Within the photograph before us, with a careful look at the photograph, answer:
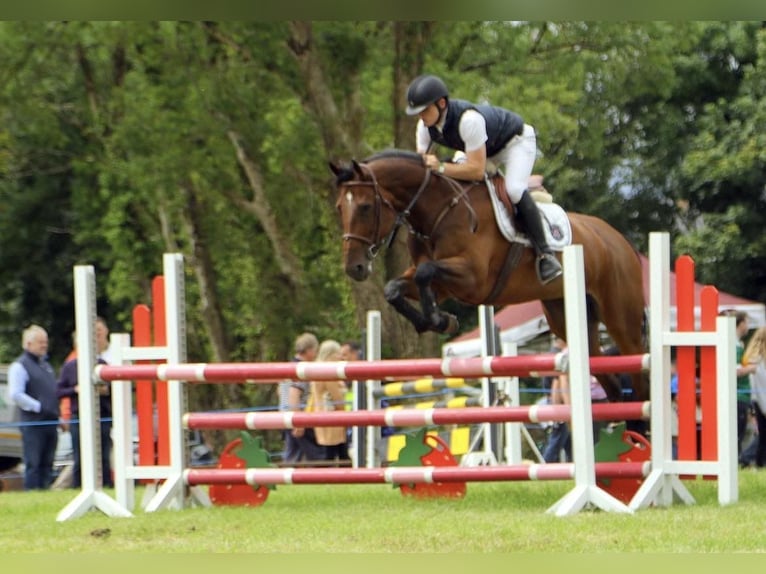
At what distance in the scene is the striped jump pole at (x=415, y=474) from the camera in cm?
720

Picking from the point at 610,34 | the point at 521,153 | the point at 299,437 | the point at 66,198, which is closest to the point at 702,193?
the point at 610,34

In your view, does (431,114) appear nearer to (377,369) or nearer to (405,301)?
(405,301)

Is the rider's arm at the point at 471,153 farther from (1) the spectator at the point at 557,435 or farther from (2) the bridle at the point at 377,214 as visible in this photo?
(1) the spectator at the point at 557,435

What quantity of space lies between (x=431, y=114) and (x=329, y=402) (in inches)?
189

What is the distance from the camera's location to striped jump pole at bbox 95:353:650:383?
718 cm

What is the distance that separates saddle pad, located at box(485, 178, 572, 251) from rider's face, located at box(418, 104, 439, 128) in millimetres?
570

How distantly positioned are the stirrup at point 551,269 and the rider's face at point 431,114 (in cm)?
106

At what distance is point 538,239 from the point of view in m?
8.10

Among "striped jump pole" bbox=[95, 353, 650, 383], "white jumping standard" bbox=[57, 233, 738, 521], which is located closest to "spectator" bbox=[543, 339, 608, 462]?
"white jumping standard" bbox=[57, 233, 738, 521]

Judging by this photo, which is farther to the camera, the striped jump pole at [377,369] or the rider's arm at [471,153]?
the rider's arm at [471,153]

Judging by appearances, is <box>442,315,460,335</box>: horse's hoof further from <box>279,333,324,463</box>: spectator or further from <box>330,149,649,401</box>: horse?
<box>279,333,324,463</box>: spectator

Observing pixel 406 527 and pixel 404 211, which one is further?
pixel 404 211

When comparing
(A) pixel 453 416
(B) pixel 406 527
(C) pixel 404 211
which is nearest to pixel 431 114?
(C) pixel 404 211

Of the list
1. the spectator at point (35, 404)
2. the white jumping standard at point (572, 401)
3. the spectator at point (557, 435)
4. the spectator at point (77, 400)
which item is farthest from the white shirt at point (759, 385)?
the spectator at point (35, 404)
